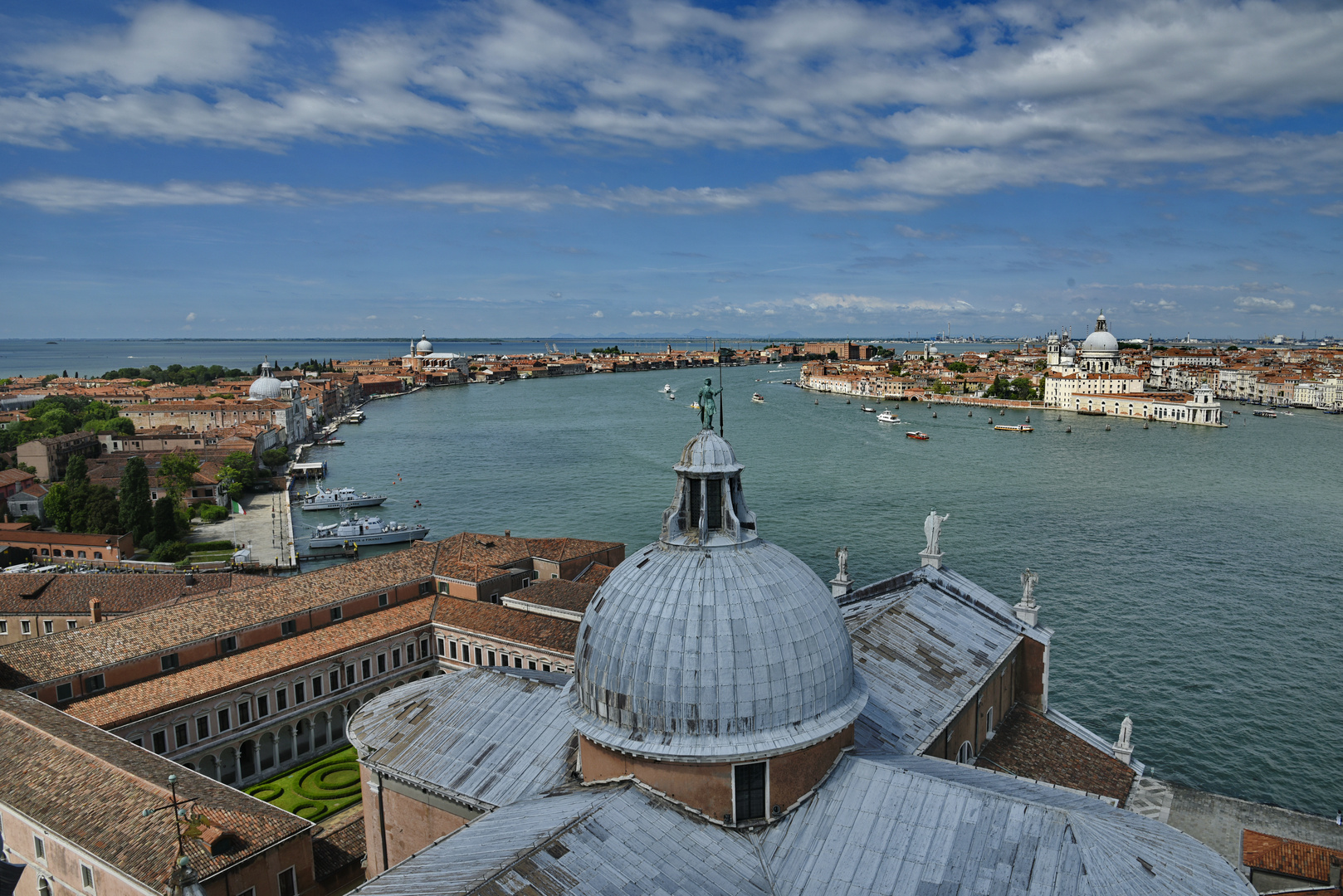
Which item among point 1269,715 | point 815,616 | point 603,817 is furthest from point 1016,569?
point 603,817

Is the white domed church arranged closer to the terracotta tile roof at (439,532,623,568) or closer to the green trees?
the terracotta tile roof at (439,532,623,568)

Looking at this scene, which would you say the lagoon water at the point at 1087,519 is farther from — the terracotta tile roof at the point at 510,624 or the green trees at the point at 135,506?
the terracotta tile roof at the point at 510,624

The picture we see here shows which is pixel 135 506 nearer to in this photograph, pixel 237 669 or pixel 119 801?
pixel 237 669

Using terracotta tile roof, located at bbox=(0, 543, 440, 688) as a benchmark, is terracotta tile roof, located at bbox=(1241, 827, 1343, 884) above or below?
below

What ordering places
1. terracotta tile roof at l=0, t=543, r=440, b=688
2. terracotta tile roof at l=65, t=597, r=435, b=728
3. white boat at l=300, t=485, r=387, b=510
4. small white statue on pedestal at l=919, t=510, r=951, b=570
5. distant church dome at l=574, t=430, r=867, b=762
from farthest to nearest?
1. white boat at l=300, t=485, r=387, b=510
2. terracotta tile roof at l=0, t=543, r=440, b=688
3. terracotta tile roof at l=65, t=597, r=435, b=728
4. small white statue on pedestal at l=919, t=510, r=951, b=570
5. distant church dome at l=574, t=430, r=867, b=762

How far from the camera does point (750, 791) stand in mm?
10031

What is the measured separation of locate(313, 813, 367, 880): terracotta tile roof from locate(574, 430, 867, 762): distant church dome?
7.37 meters

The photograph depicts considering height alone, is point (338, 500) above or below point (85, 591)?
below

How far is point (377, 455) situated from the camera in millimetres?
78375

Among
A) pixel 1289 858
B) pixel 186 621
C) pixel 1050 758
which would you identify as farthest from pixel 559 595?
pixel 1289 858

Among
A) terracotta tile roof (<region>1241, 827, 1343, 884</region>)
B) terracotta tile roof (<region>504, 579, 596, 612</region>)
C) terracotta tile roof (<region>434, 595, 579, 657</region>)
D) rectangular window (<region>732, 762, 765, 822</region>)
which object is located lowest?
terracotta tile roof (<region>1241, 827, 1343, 884</region>)

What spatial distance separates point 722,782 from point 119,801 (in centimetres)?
1078

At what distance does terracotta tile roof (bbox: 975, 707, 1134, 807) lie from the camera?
16.3 m

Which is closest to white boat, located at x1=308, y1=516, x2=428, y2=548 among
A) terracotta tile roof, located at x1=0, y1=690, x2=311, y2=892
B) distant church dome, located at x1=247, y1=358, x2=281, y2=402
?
terracotta tile roof, located at x1=0, y1=690, x2=311, y2=892
